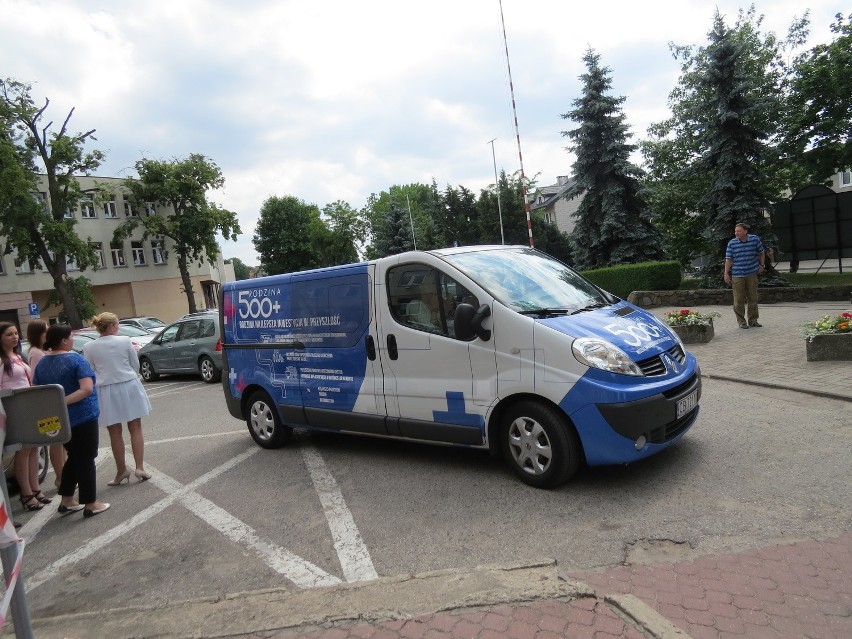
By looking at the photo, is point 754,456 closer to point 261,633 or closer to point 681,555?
point 681,555

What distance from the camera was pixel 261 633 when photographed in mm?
3119

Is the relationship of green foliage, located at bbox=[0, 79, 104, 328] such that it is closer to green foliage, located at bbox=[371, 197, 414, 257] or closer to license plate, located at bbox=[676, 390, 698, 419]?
green foliage, located at bbox=[371, 197, 414, 257]

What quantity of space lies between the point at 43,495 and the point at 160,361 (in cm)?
962

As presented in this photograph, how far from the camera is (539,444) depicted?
4.61m

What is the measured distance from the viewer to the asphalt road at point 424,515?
3.72m

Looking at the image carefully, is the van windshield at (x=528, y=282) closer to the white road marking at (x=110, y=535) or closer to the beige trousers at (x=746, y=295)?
the white road marking at (x=110, y=535)

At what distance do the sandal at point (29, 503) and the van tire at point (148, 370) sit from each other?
10.4 m

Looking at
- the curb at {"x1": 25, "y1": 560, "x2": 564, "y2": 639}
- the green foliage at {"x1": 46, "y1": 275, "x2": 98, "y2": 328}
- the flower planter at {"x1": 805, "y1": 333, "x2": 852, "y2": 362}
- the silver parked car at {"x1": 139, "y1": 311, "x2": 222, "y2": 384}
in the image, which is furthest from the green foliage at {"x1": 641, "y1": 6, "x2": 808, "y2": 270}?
the green foliage at {"x1": 46, "y1": 275, "x2": 98, "y2": 328}

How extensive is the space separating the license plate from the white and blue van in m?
0.02

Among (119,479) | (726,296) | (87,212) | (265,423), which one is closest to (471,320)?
(265,423)

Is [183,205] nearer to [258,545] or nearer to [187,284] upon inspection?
[187,284]

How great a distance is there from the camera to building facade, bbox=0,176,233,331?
40.4 meters

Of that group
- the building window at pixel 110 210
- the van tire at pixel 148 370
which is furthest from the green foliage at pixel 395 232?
the van tire at pixel 148 370

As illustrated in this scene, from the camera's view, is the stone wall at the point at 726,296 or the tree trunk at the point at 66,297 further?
the tree trunk at the point at 66,297
